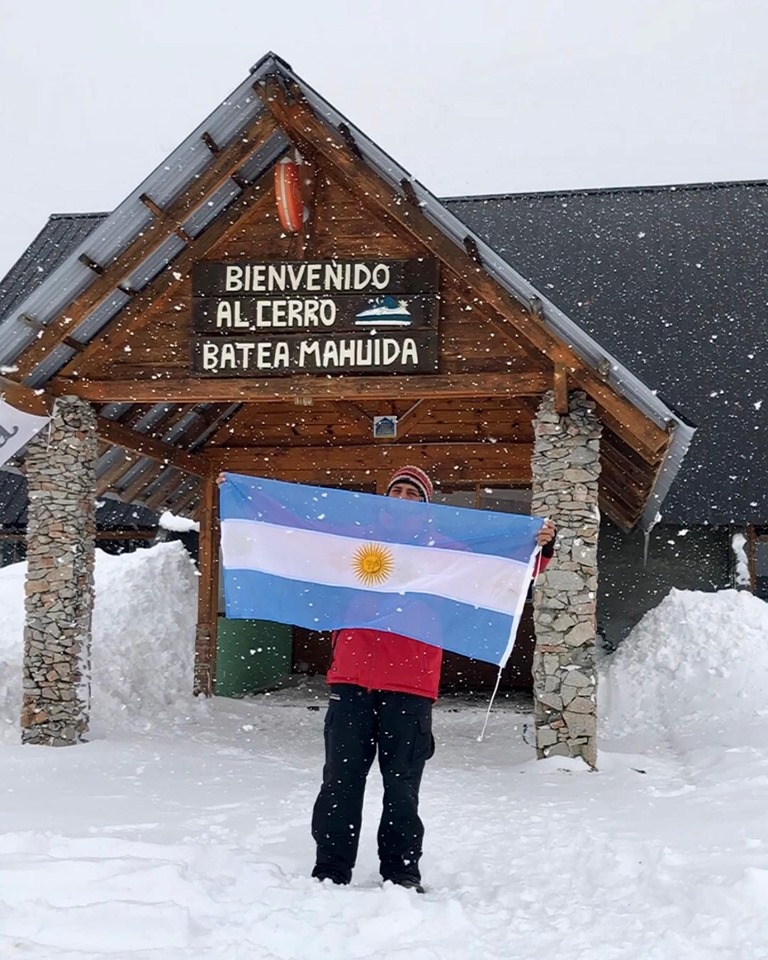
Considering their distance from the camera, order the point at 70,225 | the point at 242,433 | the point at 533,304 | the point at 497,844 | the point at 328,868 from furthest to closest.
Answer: the point at 70,225, the point at 242,433, the point at 533,304, the point at 497,844, the point at 328,868

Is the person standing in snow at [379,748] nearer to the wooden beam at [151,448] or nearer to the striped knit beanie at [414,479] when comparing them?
the striped knit beanie at [414,479]

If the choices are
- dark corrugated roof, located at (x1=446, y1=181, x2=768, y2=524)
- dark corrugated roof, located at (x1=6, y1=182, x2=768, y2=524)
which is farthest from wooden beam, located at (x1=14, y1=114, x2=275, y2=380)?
dark corrugated roof, located at (x1=6, y1=182, x2=768, y2=524)

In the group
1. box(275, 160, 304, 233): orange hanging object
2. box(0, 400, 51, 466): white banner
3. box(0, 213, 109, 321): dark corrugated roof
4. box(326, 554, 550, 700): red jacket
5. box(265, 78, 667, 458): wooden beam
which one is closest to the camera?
box(326, 554, 550, 700): red jacket

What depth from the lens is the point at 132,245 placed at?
30.8 ft

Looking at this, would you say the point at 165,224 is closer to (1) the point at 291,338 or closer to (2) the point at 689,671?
(1) the point at 291,338

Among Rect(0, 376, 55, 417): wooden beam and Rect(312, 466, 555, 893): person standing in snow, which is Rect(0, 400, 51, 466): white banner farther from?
Rect(312, 466, 555, 893): person standing in snow

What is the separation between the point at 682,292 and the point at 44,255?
39.0 feet

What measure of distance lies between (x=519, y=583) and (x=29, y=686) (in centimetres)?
542

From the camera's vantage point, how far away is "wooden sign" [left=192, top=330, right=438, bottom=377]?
9266 millimetres

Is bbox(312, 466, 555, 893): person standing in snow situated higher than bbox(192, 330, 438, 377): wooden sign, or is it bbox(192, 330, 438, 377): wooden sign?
bbox(192, 330, 438, 377): wooden sign

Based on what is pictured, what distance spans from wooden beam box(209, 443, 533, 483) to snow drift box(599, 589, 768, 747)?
8.27ft

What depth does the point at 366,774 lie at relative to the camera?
4.99 meters

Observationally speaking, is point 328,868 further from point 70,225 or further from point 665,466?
point 70,225

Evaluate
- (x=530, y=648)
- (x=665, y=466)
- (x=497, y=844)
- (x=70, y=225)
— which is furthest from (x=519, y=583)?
(x=70, y=225)
